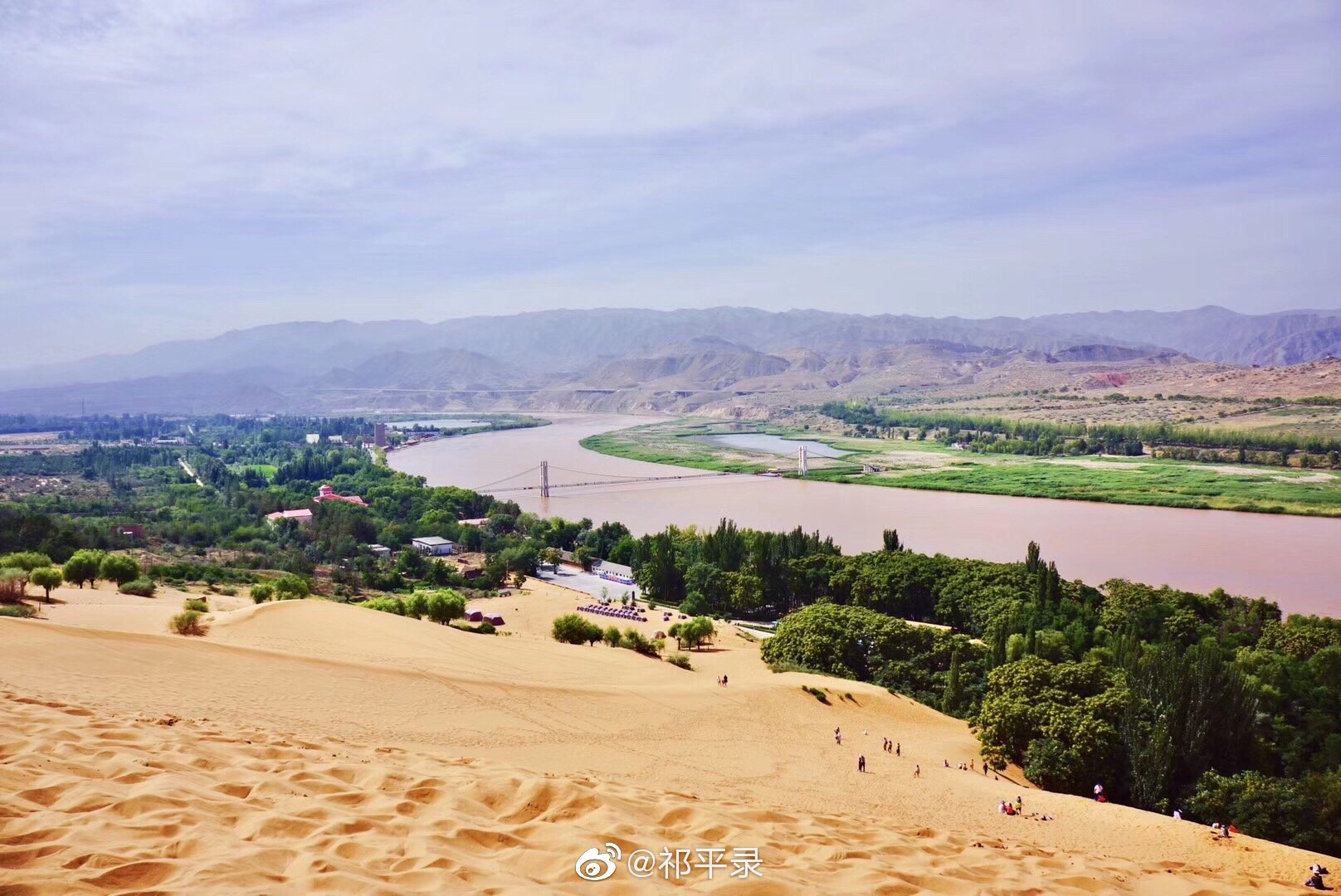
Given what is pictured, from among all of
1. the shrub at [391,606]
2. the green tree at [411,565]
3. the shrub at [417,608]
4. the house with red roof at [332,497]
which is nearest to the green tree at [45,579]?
the shrub at [391,606]

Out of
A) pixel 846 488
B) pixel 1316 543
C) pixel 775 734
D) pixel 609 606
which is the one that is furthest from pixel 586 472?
pixel 775 734

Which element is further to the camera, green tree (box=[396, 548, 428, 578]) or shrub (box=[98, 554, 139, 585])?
green tree (box=[396, 548, 428, 578])

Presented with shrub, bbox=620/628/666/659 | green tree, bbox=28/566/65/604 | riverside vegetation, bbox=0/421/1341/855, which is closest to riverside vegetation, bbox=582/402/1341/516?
riverside vegetation, bbox=0/421/1341/855

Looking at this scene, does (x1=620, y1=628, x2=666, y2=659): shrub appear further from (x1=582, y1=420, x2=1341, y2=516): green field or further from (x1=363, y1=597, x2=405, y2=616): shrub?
(x1=582, y1=420, x2=1341, y2=516): green field

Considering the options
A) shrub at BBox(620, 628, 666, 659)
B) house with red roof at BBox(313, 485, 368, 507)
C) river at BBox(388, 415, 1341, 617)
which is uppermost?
house with red roof at BBox(313, 485, 368, 507)

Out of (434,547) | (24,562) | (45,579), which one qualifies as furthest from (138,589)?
(434,547)

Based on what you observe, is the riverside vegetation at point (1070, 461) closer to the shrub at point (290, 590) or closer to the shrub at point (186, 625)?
the shrub at point (290, 590)
